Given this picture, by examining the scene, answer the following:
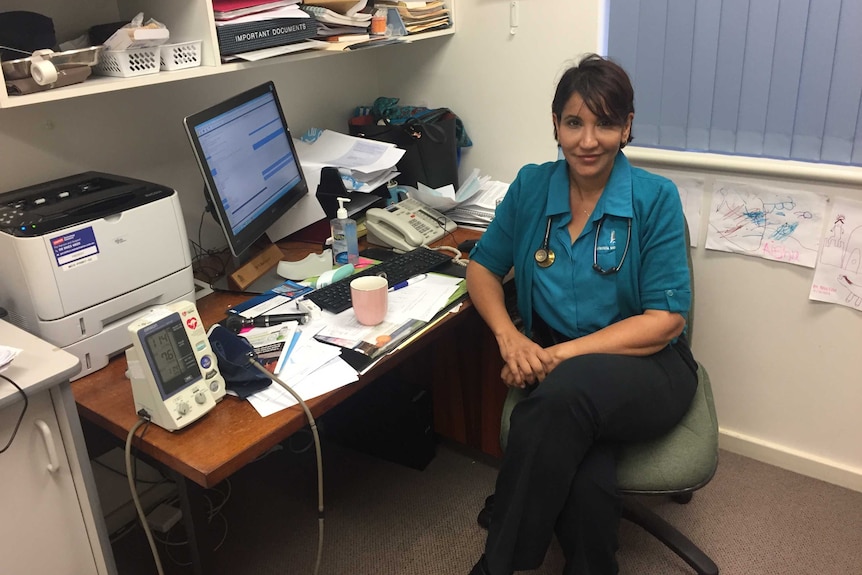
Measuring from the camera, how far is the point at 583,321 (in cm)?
166

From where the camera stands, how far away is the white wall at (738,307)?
6.62 feet

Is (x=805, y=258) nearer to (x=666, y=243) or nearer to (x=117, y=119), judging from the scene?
(x=666, y=243)

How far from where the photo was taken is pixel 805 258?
76.8 inches

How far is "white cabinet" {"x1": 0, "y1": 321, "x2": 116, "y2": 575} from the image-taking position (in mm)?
1201

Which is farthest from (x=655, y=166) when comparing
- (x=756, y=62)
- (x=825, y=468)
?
(x=825, y=468)

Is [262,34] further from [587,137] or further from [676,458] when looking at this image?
[676,458]

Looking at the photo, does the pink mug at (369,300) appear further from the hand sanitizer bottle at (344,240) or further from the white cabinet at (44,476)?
the white cabinet at (44,476)

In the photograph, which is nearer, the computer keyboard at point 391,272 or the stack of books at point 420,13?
the computer keyboard at point 391,272

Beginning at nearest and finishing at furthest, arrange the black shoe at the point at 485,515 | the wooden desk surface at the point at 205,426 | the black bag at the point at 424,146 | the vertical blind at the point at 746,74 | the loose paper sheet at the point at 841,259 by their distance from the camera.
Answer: the wooden desk surface at the point at 205,426 < the vertical blind at the point at 746,74 < the loose paper sheet at the point at 841,259 < the black shoe at the point at 485,515 < the black bag at the point at 424,146

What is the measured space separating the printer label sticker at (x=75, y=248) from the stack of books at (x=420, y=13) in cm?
120

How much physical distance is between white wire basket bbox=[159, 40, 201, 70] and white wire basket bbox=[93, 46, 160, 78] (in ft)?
0.07

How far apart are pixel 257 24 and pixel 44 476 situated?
1077 millimetres

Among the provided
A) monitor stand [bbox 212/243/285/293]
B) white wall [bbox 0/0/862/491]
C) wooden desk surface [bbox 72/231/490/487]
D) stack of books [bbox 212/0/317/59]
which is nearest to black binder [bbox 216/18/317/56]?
stack of books [bbox 212/0/317/59]

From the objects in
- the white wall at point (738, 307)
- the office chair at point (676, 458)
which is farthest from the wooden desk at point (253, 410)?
the white wall at point (738, 307)
